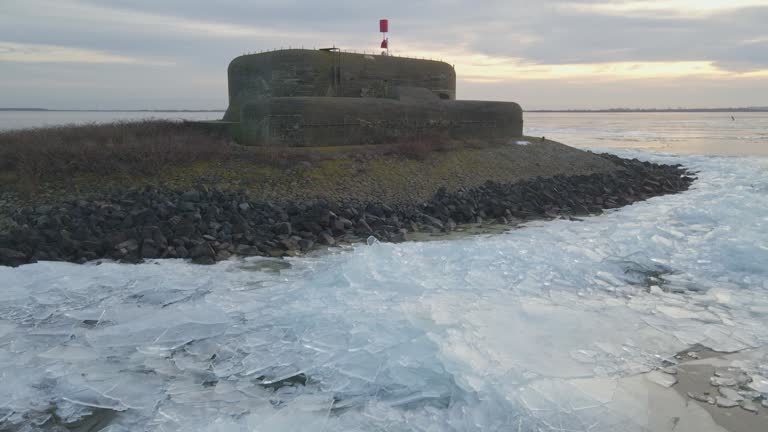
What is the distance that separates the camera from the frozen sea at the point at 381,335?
3600 millimetres

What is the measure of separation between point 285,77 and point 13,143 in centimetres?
616

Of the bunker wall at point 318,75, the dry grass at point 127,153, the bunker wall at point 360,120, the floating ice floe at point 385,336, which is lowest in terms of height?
the floating ice floe at point 385,336

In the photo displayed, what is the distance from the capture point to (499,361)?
4113 mm

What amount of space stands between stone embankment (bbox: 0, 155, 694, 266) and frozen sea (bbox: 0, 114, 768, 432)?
19.9 inches

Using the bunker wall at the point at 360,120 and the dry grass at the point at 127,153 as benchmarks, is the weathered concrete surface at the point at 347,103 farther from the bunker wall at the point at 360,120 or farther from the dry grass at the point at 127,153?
the dry grass at the point at 127,153

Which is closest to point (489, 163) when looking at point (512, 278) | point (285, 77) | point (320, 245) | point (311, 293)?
point (285, 77)

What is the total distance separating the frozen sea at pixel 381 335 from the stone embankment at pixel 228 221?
51 cm

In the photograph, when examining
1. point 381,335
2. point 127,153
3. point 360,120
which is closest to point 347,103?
point 360,120

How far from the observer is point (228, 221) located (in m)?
8.85

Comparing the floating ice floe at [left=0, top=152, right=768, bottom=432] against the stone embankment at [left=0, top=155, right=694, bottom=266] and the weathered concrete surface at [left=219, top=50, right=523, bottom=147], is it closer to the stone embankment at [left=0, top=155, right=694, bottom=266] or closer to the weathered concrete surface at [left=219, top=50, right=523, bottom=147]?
the stone embankment at [left=0, top=155, right=694, bottom=266]

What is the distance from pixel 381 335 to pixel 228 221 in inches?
199

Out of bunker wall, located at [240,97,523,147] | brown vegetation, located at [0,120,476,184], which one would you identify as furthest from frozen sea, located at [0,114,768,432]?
bunker wall, located at [240,97,523,147]

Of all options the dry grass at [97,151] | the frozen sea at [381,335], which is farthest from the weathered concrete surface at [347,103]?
the frozen sea at [381,335]

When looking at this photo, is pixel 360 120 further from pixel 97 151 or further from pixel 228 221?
pixel 97 151
